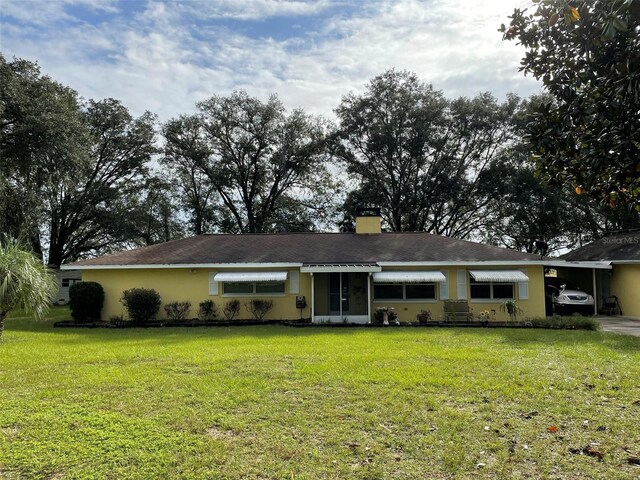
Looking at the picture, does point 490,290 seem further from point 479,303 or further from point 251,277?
point 251,277

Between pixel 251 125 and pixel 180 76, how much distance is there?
1847 centimetres

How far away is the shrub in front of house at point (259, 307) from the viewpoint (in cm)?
Result: 1811

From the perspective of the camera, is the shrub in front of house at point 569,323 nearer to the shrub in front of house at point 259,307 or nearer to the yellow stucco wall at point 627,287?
the yellow stucco wall at point 627,287

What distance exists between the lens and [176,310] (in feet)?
59.5

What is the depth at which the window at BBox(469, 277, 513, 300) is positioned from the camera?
18.4 meters

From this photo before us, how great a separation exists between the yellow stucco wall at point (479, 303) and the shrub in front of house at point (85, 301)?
11.7 m

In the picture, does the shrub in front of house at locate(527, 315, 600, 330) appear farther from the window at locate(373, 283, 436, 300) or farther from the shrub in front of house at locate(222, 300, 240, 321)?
the shrub in front of house at locate(222, 300, 240, 321)

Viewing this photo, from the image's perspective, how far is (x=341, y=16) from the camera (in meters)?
9.23

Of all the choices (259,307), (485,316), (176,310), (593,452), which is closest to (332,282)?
(259,307)

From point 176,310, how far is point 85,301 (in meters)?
3.57

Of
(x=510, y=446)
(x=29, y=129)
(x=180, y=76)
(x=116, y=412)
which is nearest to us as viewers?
(x=510, y=446)

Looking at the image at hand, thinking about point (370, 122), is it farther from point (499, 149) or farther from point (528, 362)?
point (528, 362)

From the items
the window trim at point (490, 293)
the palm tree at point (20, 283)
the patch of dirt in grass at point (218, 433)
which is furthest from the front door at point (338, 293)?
the patch of dirt in grass at point (218, 433)

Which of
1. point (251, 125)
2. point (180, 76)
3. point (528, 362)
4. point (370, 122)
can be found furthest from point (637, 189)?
point (251, 125)
